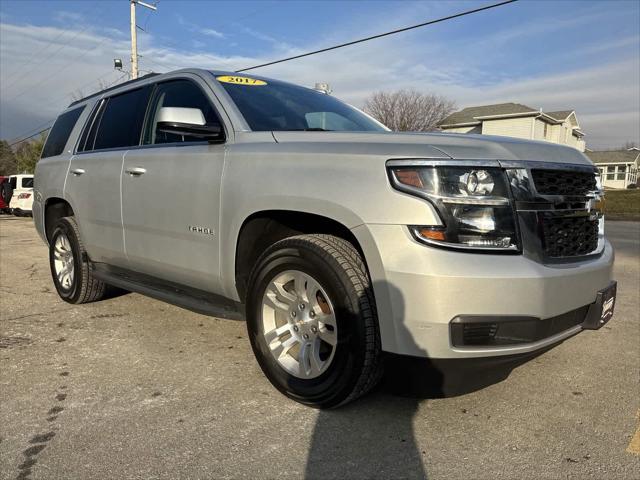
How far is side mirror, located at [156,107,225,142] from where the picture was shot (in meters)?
3.03

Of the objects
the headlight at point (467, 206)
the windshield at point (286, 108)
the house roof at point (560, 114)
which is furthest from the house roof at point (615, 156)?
the headlight at point (467, 206)

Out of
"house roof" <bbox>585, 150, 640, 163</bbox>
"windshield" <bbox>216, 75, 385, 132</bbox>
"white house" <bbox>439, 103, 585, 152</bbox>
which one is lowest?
"windshield" <bbox>216, 75, 385, 132</bbox>

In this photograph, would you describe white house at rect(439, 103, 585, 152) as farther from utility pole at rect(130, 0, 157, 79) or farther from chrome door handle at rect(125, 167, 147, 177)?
chrome door handle at rect(125, 167, 147, 177)

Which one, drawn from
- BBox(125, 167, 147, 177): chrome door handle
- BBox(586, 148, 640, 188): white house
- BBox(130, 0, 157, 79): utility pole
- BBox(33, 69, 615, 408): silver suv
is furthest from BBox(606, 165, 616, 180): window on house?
BBox(125, 167, 147, 177): chrome door handle

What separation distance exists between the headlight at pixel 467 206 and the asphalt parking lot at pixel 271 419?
0.62m

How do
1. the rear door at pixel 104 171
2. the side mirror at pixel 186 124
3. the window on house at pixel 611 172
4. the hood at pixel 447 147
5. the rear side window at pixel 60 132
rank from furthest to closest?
the window on house at pixel 611 172, the rear side window at pixel 60 132, the rear door at pixel 104 171, the side mirror at pixel 186 124, the hood at pixel 447 147

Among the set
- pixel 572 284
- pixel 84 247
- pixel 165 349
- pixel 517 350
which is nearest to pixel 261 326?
pixel 165 349

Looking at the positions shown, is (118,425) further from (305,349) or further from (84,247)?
(84,247)

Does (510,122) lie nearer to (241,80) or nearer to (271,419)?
(241,80)

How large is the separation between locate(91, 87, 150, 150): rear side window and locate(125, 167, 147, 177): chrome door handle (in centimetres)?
30

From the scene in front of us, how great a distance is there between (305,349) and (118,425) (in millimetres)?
1012

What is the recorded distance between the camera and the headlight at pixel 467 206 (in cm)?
222

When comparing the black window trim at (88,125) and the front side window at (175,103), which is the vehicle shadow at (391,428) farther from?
the black window trim at (88,125)

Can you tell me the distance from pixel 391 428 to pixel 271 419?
0.61 meters
